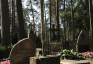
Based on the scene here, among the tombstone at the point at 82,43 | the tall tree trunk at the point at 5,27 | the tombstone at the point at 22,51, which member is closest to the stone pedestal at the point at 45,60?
the tombstone at the point at 22,51

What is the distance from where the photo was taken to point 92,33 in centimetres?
2242

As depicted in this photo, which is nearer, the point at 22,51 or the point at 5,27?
the point at 22,51

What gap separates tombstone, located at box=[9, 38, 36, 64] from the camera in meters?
7.18

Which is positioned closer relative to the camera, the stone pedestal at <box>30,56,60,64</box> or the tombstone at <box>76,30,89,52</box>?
the stone pedestal at <box>30,56,60,64</box>

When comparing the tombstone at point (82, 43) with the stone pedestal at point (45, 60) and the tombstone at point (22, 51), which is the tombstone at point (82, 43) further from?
the stone pedestal at point (45, 60)

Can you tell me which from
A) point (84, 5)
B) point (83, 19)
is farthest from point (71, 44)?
point (84, 5)

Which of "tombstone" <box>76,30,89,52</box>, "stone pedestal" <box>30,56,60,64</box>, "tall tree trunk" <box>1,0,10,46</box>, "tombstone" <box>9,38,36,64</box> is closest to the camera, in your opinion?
"stone pedestal" <box>30,56,60,64</box>

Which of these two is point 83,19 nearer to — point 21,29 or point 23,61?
point 21,29

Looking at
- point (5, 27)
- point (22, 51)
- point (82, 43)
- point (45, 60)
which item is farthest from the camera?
point (5, 27)

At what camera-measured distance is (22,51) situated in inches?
291

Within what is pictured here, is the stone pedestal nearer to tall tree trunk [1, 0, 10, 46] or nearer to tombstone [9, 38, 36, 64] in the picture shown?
tombstone [9, 38, 36, 64]

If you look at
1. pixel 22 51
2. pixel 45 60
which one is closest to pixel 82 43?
pixel 22 51

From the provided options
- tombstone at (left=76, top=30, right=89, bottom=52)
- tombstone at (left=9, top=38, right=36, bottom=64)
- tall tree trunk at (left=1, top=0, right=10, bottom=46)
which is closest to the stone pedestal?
tombstone at (left=9, top=38, right=36, bottom=64)

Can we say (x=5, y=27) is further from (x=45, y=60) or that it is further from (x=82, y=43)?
(x=45, y=60)
